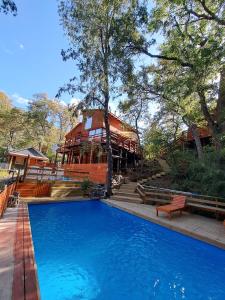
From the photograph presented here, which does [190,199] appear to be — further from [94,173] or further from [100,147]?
[94,173]

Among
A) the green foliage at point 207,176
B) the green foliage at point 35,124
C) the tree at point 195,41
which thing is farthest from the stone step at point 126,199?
the green foliage at point 35,124

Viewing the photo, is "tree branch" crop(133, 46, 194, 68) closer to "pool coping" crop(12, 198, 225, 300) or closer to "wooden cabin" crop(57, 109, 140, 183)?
"wooden cabin" crop(57, 109, 140, 183)

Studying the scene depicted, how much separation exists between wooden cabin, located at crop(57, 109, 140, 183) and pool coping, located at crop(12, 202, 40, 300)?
37.9 ft

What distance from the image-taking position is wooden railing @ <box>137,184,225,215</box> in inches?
335

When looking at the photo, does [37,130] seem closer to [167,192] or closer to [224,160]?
[167,192]

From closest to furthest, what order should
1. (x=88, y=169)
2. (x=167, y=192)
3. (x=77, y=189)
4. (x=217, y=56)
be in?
(x=217, y=56), (x=167, y=192), (x=77, y=189), (x=88, y=169)

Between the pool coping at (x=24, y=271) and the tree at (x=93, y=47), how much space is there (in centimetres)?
962

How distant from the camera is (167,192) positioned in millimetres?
11531

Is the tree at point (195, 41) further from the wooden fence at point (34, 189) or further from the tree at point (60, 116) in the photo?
the tree at point (60, 116)

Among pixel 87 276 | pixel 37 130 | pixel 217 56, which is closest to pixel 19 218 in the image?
pixel 87 276

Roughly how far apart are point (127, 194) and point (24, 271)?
10.7 meters

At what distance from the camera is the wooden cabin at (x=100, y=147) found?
18059 mm

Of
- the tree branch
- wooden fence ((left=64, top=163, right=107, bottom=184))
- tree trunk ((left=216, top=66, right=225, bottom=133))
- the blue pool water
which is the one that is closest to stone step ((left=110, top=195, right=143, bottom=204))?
wooden fence ((left=64, top=163, right=107, bottom=184))

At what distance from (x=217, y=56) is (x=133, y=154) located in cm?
1457
